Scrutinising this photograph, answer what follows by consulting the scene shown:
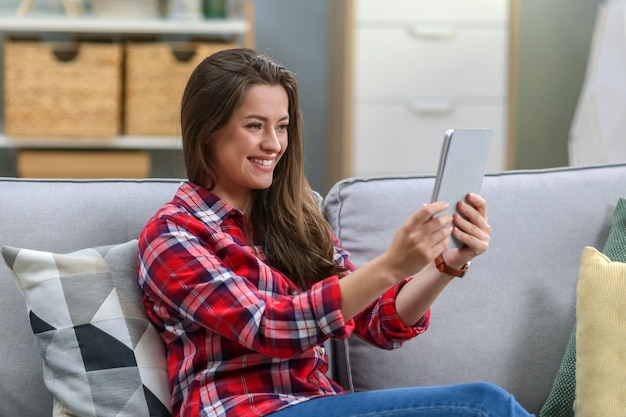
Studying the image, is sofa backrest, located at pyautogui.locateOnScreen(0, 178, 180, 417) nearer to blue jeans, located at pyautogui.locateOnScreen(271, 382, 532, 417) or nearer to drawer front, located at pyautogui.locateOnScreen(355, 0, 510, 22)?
blue jeans, located at pyautogui.locateOnScreen(271, 382, 532, 417)

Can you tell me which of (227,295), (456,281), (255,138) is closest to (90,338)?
(227,295)

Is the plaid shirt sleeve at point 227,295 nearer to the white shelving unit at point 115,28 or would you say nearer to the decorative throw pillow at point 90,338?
the decorative throw pillow at point 90,338

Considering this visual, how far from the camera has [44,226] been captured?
154 cm

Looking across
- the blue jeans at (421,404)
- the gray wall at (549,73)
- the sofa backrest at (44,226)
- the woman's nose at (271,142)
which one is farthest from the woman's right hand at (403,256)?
the gray wall at (549,73)

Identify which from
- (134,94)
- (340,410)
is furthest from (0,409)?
(134,94)

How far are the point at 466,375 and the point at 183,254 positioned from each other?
586 millimetres

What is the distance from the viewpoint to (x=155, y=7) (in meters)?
3.43

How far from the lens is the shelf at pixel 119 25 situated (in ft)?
10.9

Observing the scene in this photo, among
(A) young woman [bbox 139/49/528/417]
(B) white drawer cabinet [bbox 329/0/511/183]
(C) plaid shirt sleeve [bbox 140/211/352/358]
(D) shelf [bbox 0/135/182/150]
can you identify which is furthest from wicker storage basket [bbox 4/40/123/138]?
(C) plaid shirt sleeve [bbox 140/211/352/358]

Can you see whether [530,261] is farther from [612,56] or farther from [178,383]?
[612,56]

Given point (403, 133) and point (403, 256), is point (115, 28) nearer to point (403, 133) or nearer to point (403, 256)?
point (403, 133)

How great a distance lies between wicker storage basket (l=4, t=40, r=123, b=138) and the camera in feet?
10.8

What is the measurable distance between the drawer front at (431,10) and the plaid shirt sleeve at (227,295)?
6.69 feet

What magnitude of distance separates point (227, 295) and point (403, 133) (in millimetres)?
2187
